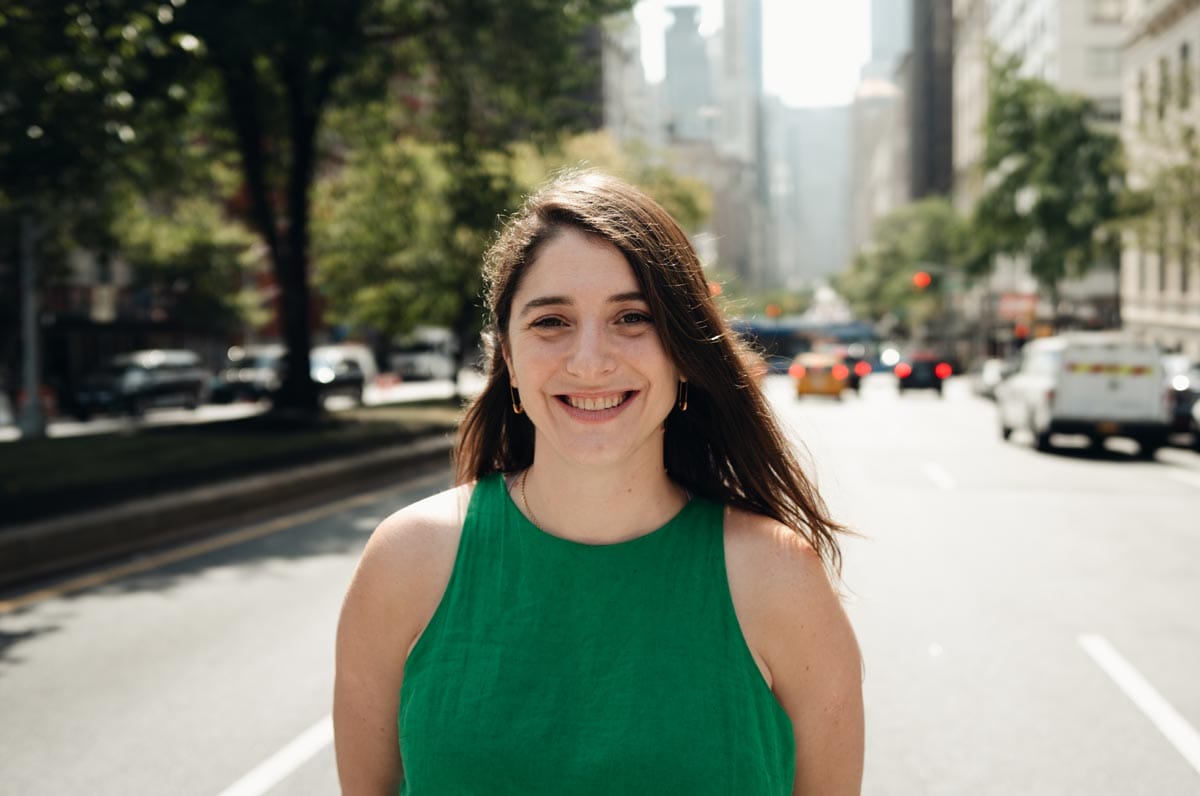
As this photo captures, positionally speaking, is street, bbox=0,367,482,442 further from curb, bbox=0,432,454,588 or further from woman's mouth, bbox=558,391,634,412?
woman's mouth, bbox=558,391,634,412

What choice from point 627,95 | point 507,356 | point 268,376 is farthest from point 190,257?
point 627,95

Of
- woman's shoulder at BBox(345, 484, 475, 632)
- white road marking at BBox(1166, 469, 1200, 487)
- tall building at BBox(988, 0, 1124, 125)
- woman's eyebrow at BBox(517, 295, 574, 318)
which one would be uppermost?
tall building at BBox(988, 0, 1124, 125)

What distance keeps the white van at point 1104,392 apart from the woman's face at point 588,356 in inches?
792

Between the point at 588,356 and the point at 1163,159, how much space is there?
3680cm

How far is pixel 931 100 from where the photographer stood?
137000 millimetres

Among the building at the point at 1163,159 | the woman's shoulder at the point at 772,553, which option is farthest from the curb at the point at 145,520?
the building at the point at 1163,159

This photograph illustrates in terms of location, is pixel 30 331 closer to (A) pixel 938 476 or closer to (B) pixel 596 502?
(A) pixel 938 476

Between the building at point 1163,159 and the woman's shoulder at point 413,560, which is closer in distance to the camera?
the woman's shoulder at point 413,560

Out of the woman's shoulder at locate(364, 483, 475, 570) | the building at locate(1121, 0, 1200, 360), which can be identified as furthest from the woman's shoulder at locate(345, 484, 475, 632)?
the building at locate(1121, 0, 1200, 360)

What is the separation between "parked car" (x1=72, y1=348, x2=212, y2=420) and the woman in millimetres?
36147

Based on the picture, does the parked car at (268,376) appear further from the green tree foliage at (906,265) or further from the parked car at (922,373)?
the green tree foliage at (906,265)

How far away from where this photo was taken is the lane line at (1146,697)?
5.59m

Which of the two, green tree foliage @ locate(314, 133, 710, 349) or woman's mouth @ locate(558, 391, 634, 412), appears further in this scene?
green tree foliage @ locate(314, 133, 710, 349)

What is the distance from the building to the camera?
32.0 m
